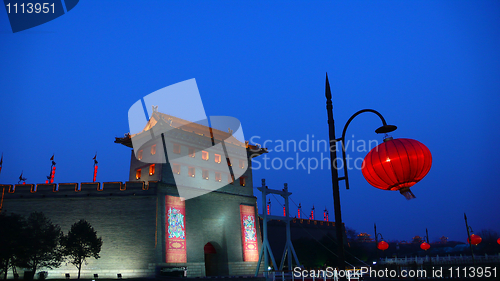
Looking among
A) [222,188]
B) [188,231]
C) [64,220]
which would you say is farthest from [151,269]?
[222,188]

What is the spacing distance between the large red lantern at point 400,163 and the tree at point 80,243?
18685 mm

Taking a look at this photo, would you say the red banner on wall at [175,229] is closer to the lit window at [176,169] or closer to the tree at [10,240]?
the lit window at [176,169]

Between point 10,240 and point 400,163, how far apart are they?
18.4 m

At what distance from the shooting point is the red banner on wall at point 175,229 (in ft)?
69.8

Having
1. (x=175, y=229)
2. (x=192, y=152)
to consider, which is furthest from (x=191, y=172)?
(x=175, y=229)

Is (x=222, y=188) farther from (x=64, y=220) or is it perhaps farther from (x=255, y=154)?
(x=64, y=220)

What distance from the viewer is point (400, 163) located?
13.5ft

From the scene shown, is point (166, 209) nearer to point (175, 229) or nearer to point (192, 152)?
point (175, 229)

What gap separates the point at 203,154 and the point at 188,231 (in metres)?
5.90

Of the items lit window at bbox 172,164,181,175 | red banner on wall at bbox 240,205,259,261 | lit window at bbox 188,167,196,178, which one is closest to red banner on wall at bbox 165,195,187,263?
lit window at bbox 172,164,181,175

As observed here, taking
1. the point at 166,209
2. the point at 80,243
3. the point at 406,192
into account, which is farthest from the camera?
the point at 166,209

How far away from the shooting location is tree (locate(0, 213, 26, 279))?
616 inches

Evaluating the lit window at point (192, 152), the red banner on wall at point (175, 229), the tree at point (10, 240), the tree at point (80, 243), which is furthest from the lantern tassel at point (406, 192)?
the lit window at point (192, 152)

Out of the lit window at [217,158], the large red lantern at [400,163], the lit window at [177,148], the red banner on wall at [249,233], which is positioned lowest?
the red banner on wall at [249,233]
